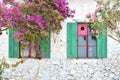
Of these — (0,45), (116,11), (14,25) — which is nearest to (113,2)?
(116,11)

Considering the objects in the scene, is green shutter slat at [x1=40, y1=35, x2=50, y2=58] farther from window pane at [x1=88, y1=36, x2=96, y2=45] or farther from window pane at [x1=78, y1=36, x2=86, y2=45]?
window pane at [x1=88, y1=36, x2=96, y2=45]

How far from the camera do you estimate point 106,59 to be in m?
18.4

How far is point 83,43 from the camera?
1886 cm

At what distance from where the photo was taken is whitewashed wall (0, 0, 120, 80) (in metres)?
16.7

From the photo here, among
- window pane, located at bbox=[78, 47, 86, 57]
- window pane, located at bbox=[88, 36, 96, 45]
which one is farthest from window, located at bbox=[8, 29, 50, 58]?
window pane, located at bbox=[88, 36, 96, 45]

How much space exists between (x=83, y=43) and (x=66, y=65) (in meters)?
1.49

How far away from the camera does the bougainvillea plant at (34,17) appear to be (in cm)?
1573

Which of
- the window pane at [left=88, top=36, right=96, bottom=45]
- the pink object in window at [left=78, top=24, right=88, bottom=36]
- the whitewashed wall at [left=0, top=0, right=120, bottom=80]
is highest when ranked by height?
the pink object in window at [left=78, top=24, right=88, bottom=36]

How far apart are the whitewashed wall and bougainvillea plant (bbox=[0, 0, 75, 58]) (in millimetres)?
549

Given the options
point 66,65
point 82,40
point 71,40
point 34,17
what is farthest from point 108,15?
point 82,40

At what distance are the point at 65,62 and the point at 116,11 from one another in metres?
5.05

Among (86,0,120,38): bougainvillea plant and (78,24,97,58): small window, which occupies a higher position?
(86,0,120,38): bougainvillea plant

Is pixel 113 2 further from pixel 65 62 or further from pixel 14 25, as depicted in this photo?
pixel 65 62

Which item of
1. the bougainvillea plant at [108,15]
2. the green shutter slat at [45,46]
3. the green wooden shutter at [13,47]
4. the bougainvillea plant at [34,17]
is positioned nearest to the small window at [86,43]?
the bougainvillea plant at [34,17]
